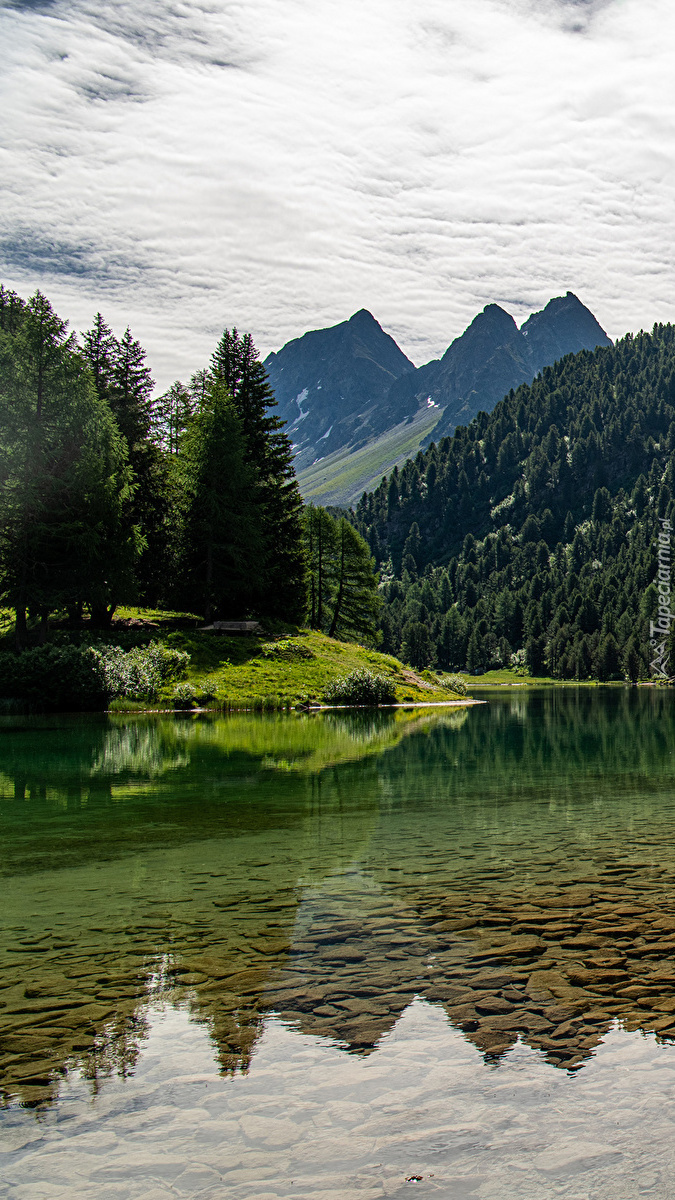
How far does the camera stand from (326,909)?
37.0 feet

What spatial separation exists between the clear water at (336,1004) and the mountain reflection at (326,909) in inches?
1.7

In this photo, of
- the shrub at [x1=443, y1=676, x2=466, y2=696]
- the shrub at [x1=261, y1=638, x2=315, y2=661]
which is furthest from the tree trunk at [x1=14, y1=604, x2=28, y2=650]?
the shrub at [x1=443, y1=676, x2=466, y2=696]

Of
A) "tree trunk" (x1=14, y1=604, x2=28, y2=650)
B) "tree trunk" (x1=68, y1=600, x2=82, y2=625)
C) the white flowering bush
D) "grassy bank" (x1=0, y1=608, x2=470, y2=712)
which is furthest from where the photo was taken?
"tree trunk" (x1=68, y1=600, x2=82, y2=625)

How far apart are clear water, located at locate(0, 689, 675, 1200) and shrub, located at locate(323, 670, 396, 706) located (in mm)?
39192

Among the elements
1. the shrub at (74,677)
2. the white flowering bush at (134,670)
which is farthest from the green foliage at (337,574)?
the shrub at (74,677)

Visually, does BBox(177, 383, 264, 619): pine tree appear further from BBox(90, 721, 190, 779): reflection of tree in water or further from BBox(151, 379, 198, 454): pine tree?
BBox(90, 721, 190, 779): reflection of tree in water

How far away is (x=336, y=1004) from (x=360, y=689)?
51.7 metres

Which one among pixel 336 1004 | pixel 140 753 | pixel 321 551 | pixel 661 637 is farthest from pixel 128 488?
pixel 661 637

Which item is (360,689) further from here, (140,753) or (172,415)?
(172,415)

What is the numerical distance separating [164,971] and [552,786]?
17.0m

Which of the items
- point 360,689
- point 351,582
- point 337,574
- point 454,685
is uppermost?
point 337,574

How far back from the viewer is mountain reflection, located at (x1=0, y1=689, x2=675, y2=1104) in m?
7.79

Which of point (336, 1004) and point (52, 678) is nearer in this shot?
point (336, 1004)

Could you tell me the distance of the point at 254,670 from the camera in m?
56.1
